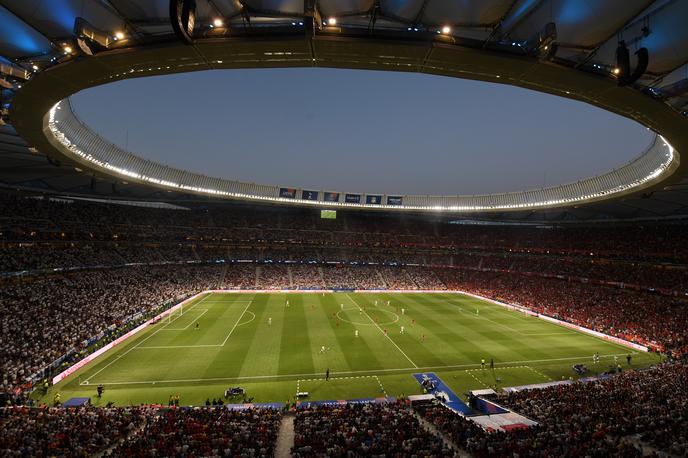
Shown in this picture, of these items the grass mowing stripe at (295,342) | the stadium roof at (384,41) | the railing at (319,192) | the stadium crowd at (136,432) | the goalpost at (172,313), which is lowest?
the goalpost at (172,313)

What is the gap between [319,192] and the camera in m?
74.6

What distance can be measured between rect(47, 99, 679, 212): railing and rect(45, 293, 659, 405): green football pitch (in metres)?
17.1

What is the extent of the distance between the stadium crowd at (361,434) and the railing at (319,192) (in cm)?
2072

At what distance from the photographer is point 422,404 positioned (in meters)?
20.6

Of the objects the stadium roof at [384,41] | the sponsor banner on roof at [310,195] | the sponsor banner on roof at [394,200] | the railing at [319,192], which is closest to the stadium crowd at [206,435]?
the stadium roof at [384,41]

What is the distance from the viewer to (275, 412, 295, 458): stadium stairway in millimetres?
14800

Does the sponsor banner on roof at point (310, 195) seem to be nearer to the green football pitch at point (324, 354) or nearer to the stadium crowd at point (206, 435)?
the green football pitch at point (324, 354)

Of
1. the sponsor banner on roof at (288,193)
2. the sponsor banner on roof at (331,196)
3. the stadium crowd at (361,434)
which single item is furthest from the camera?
the sponsor banner on roof at (331,196)

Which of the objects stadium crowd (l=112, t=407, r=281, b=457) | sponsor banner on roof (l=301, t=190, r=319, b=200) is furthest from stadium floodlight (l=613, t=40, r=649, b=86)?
sponsor banner on roof (l=301, t=190, r=319, b=200)

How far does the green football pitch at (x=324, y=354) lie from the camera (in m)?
23.9

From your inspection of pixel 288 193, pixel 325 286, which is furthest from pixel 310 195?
pixel 325 286

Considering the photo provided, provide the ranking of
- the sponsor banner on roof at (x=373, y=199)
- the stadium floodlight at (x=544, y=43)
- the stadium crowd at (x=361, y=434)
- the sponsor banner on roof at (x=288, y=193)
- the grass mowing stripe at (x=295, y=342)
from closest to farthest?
the stadium floodlight at (x=544, y=43) → the stadium crowd at (x=361, y=434) → the grass mowing stripe at (x=295, y=342) → the sponsor banner on roof at (x=288, y=193) → the sponsor banner on roof at (x=373, y=199)

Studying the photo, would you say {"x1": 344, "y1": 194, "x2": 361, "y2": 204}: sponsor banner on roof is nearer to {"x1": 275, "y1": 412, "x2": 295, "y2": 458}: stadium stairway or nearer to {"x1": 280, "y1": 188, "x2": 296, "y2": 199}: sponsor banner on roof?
{"x1": 280, "y1": 188, "x2": 296, "y2": 199}: sponsor banner on roof

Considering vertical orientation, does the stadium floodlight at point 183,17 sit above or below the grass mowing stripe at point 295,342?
above
